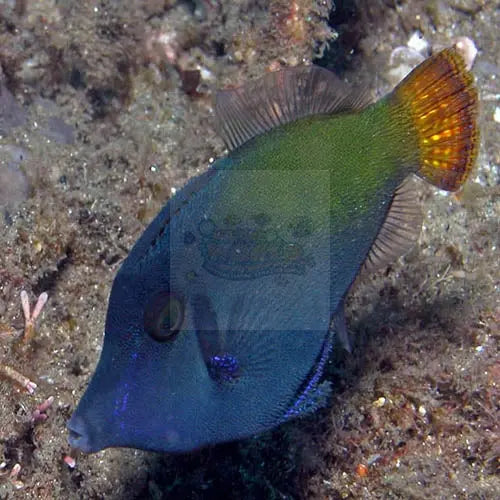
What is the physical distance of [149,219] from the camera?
157 inches

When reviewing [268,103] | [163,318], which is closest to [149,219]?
[268,103]

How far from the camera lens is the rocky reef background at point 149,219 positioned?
3.18 meters

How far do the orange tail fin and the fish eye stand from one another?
4.15ft

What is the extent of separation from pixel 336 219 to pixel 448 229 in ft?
7.28

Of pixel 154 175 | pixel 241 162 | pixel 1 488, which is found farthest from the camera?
pixel 154 175

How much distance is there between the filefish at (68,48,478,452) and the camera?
6.22 ft

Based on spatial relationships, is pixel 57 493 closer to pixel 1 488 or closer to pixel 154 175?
pixel 1 488

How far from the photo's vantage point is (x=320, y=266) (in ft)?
7.04

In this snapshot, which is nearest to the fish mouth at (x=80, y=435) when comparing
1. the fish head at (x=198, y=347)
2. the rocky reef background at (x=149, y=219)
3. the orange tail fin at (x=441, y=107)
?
the fish head at (x=198, y=347)

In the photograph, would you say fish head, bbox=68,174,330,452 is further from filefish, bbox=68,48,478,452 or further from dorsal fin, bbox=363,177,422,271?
dorsal fin, bbox=363,177,422,271

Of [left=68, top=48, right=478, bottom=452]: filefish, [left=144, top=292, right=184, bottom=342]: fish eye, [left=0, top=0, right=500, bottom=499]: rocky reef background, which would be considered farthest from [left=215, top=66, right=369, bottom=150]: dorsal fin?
[left=144, top=292, right=184, bottom=342]: fish eye

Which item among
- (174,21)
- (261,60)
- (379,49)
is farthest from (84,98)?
(379,49)

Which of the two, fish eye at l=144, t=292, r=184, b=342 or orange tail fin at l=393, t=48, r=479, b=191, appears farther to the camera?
orange tail fin at l=393, t=48, r=479, b=191

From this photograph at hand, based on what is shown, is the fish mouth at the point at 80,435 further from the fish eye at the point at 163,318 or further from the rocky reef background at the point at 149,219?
the rocky reef background at the point at 149,219
